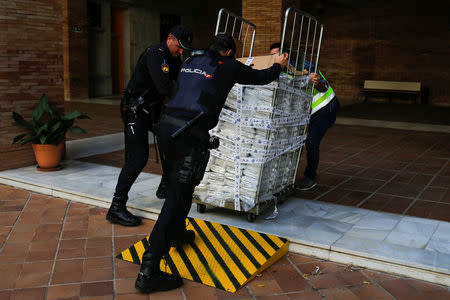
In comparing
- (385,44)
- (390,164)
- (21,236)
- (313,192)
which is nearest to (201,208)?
(313,192)

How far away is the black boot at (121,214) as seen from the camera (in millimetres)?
4305

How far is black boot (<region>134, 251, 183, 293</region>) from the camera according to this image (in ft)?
10.1

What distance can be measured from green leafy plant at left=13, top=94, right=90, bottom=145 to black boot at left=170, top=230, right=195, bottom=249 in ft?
8.85

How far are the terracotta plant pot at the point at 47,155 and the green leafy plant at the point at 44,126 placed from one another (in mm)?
63

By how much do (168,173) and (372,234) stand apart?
1.82 m

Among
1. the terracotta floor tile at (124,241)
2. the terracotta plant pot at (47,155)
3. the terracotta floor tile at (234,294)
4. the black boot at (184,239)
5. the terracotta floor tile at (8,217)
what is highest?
the terracotta plant pot at (47,155)

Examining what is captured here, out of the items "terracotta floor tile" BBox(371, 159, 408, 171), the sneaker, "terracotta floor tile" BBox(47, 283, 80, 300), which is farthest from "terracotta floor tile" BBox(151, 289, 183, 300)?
"terracotta floor tile" BBox(371, 159, 408, 171)

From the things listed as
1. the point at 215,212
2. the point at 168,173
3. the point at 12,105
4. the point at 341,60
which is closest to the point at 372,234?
the point at 215,212

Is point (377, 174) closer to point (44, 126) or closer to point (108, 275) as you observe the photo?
point (108, 275)

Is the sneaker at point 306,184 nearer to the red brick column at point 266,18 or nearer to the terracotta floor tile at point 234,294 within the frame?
the terracotta floor tile at point 234,294

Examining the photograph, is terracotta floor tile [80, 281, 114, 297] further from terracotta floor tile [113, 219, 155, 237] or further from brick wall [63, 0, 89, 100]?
brick wall [63, 0, 89, 100]

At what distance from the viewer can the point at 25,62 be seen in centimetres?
593

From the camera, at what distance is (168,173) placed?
3.32 meters

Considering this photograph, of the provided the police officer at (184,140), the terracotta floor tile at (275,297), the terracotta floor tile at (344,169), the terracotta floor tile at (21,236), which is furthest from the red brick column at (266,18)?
the terracotta floor tile at (275,297)
